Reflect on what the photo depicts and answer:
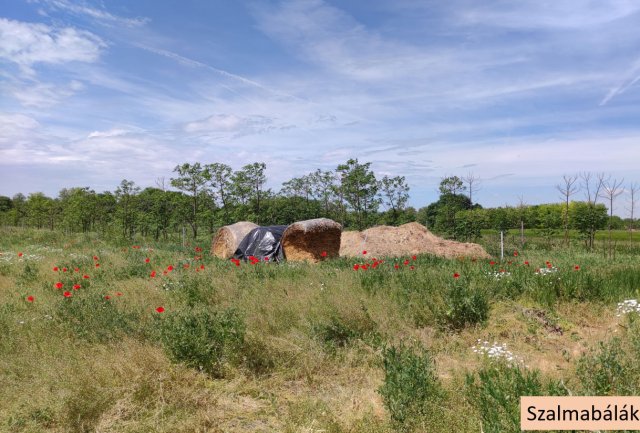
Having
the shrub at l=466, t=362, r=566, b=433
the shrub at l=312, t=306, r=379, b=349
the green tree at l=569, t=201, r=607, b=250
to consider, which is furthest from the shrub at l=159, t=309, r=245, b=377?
the green tree at l=569, t=201, r=607, b=250

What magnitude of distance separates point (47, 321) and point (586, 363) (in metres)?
5.86

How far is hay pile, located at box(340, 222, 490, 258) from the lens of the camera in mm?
13023

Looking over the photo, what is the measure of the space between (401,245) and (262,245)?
4.19 meters

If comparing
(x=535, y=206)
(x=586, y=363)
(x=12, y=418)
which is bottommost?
(x=12, y=418)

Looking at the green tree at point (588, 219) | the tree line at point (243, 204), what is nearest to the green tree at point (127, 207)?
the tree line at point (243, 204)

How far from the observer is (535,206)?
88.5ft

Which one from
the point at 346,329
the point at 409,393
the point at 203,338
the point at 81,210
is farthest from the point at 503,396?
the point at 81,210

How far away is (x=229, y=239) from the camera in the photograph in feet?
→ 45.1

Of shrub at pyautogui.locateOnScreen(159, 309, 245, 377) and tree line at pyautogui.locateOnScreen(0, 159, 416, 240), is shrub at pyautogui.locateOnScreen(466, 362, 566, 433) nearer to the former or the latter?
shrub at pyautogui.locateOnScreen(159, 309, 245, 377)

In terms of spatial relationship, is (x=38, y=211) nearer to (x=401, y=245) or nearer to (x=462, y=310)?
(x=401, y=245)

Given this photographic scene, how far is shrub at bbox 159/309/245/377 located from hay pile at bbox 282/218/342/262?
7345mm

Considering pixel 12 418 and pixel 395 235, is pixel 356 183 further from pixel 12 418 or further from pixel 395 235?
pixel 12 418

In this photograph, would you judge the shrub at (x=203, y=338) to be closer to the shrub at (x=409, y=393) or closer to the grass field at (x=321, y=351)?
the grass field at (x=321, y=351)

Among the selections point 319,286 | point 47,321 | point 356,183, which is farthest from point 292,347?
point 356,183
